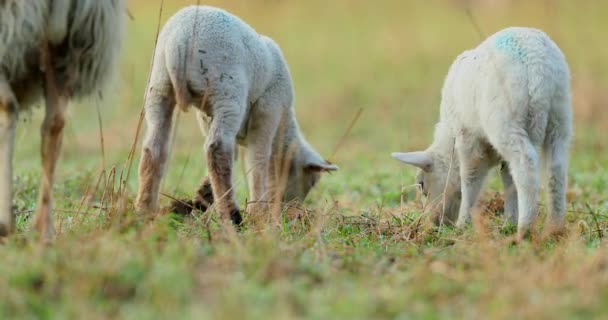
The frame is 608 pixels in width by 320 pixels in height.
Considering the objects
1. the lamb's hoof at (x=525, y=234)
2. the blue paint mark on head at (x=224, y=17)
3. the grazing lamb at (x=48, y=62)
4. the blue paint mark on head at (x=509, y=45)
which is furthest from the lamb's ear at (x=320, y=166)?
the grazing lamb at (x=48, y=62)

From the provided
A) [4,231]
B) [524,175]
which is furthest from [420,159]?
[4,231]

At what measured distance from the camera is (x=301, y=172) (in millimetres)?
7652

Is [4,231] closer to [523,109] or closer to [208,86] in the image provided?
[208,86]

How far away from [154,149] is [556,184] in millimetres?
2626

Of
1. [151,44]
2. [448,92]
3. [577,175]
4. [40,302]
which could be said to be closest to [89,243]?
[40,302]

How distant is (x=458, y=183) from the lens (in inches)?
278

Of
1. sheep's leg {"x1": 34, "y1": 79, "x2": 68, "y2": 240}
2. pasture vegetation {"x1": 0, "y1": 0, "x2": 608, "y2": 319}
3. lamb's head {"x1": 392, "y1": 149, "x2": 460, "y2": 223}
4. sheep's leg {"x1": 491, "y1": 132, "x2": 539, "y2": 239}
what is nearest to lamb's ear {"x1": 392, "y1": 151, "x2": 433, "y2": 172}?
lamb's head {"x1": 392, "y1": 149, "x2": 460, "y2": 223}

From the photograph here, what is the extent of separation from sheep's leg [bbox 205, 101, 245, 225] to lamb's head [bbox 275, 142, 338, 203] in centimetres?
148

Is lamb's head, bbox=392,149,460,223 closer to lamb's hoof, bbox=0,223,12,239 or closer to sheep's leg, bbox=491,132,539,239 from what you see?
sheep's leg, bbox=491,132,539,239

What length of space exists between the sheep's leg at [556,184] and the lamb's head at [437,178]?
43.1 inches

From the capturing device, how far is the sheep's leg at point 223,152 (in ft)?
20.0

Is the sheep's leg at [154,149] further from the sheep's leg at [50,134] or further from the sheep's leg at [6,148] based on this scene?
the sheep's leg at [6,148]

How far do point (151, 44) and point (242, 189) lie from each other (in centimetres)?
1347

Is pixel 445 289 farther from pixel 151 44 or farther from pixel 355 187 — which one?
pixel 151 44
